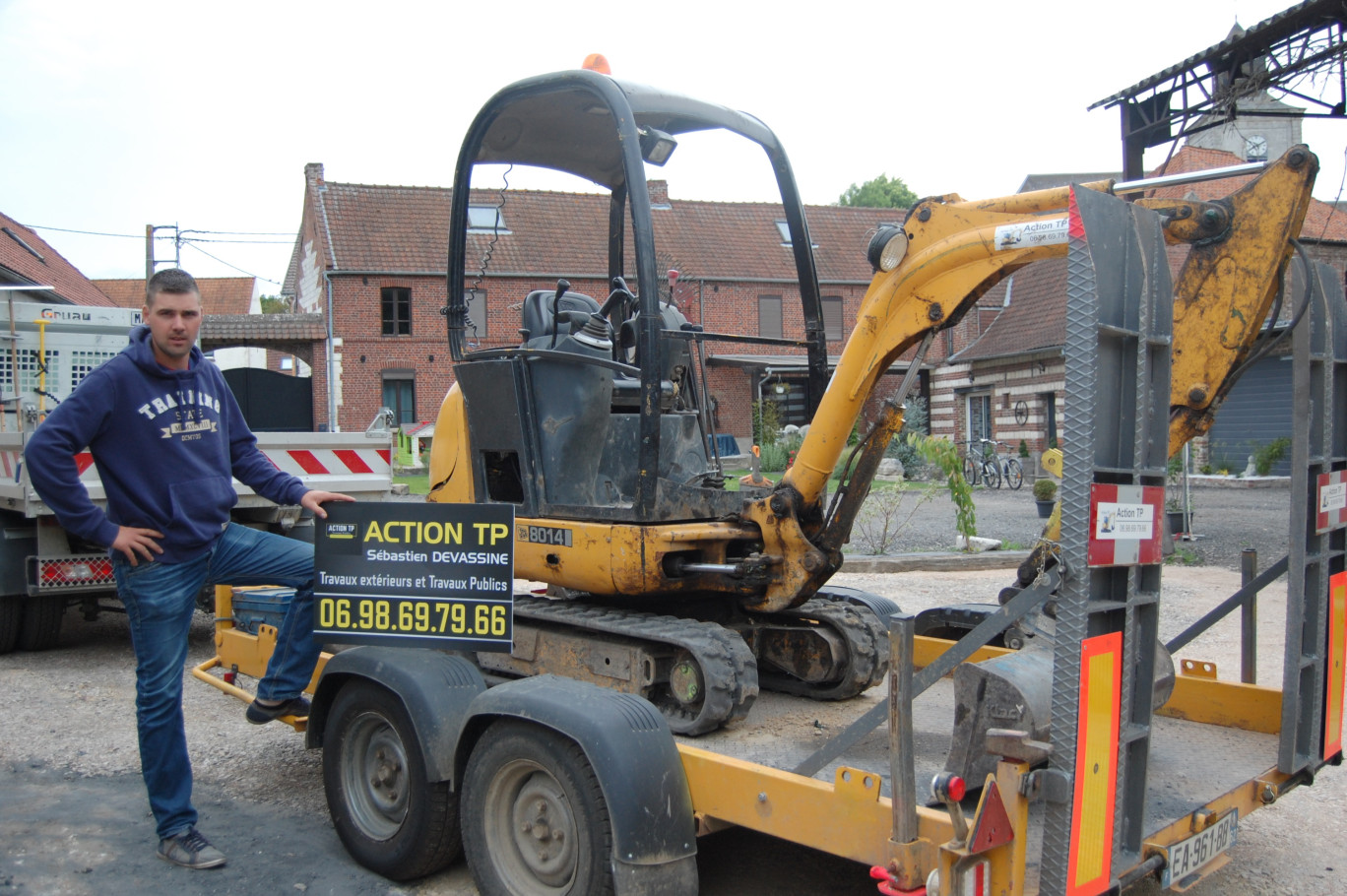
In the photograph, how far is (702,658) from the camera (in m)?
3.54

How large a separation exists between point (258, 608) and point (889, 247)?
11.9 feet

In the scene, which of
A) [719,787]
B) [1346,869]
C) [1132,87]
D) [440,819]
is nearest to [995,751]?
[719,787]

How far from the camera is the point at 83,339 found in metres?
9.12

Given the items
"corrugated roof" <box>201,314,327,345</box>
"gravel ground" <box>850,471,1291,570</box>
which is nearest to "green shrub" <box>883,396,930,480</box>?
"gravel ground" <box>850,471,1291,570</box>

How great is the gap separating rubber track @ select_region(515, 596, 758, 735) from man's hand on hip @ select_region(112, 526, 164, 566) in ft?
4.77

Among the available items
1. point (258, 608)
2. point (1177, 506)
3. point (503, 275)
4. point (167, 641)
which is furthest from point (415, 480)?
point (167, 641)

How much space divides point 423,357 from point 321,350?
9.79 ft

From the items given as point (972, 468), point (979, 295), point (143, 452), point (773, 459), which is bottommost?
point (972, 468)

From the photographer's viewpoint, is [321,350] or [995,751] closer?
[995,751]

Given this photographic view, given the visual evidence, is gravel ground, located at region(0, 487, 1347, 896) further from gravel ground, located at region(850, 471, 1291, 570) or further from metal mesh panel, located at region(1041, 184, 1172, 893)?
gravel ground, located at region(850, 471, 1291, 570)

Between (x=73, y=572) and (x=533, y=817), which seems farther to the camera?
(x=73, y=572)

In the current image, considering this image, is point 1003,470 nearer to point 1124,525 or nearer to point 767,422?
point 767,422

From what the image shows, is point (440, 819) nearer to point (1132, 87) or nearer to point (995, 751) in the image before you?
point (995, 751)

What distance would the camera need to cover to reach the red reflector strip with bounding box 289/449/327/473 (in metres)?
7.86
